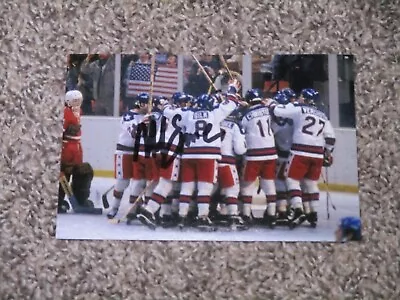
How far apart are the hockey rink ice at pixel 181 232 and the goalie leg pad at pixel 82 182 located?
2cm

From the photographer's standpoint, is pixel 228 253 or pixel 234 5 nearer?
pixel 228 253

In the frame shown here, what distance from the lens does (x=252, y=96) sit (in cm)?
176

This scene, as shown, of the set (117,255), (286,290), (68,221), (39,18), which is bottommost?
(286,290)

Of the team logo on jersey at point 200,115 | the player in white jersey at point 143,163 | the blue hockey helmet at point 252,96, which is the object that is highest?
the blue hockey helmet at point 252,96

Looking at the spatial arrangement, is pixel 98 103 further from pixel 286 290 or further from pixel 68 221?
pixel 286 290

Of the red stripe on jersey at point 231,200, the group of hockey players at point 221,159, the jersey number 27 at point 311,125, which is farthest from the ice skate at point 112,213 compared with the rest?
the jersey number 27 at point 311,125

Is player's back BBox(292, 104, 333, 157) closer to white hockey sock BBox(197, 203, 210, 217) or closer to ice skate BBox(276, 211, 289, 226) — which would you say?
ice skate BBox(276, 211, 289, 226)

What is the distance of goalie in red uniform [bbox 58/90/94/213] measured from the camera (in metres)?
1.71

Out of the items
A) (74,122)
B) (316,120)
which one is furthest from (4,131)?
(316,120)

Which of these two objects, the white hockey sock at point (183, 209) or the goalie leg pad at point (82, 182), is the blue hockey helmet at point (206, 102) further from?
the goalie leg pad at point (82, 182)

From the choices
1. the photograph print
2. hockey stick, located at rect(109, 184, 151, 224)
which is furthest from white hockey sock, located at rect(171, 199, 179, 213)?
hockey stick, located at rect(109, 184, 151, 224)

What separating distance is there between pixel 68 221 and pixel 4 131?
1.46 ft

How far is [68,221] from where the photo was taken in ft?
5.57

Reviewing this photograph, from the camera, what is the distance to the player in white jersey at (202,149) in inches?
67.5
